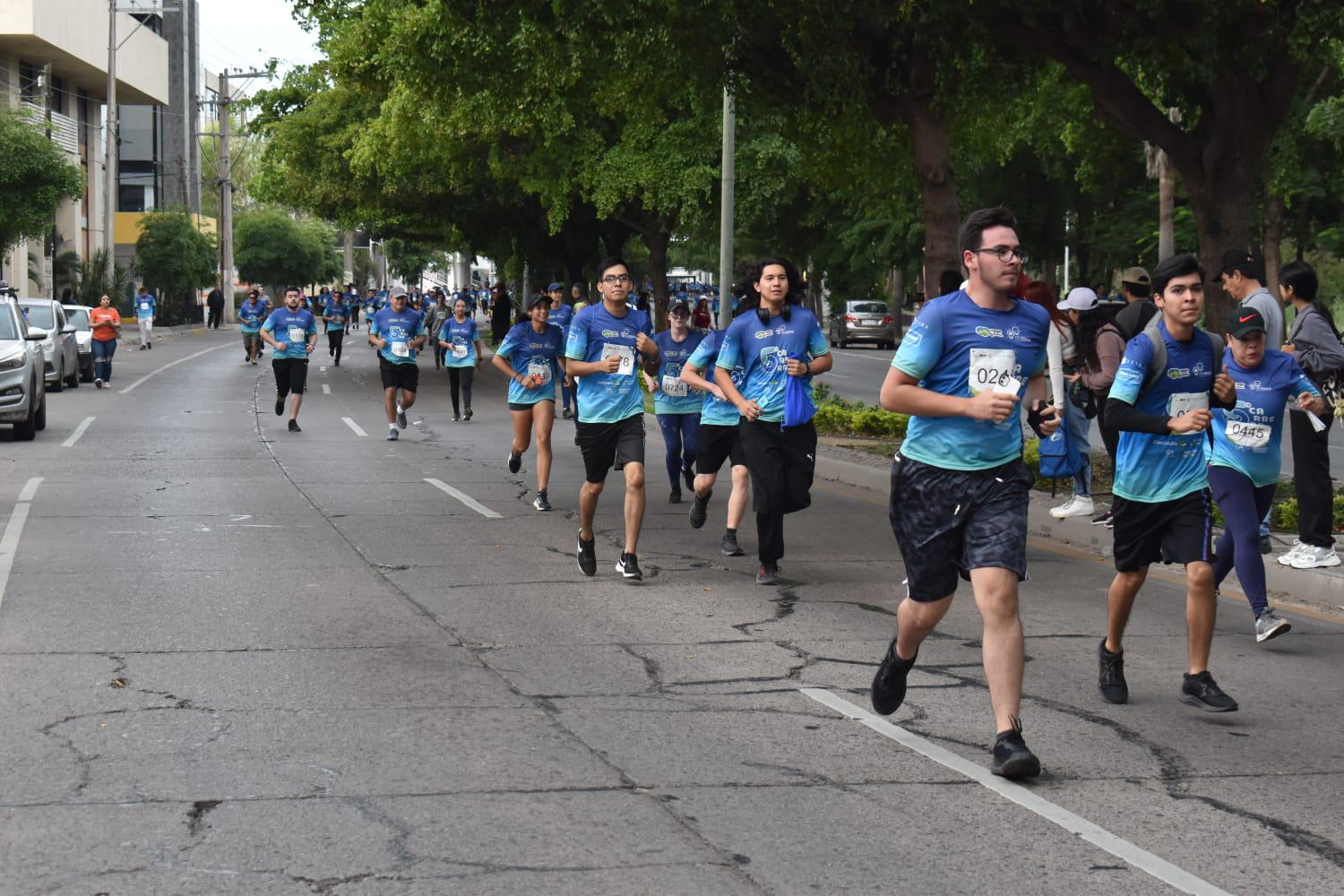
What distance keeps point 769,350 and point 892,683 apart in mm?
4126

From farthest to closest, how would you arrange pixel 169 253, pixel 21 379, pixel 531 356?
pixel 169 253 < pixel 21 379 < pixel 531 356

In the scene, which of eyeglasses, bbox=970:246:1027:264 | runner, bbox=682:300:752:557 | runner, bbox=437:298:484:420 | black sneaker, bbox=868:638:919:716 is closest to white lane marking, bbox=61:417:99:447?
runner, bbox=437:298:484:420

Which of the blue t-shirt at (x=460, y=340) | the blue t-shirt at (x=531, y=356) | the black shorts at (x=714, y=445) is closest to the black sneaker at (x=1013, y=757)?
the black shorts at (x=714, y=445)

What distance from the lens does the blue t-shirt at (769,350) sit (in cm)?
1006

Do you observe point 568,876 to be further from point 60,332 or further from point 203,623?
point 60,332

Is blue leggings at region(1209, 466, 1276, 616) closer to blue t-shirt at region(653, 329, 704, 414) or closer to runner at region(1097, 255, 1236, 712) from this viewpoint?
runner at region(1097, 255, 1236, 712)

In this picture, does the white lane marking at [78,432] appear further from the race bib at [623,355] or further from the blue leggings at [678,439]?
the race bib at [623,355]

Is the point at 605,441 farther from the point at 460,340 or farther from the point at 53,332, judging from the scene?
the point at 53,332

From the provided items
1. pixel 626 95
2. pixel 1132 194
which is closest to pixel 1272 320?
pixel 626 95

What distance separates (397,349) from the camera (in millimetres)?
20703

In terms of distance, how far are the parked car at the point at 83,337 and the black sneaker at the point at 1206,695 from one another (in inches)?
1064

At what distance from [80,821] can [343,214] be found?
36098mm

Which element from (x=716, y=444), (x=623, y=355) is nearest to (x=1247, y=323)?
(x=623, y=355)

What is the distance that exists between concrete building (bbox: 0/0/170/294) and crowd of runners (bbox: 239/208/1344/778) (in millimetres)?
43162
